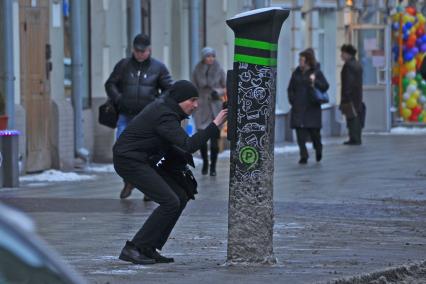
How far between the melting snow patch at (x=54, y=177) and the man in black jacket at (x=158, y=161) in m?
8.07

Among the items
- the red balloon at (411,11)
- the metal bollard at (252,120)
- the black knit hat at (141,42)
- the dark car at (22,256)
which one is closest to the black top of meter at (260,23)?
the metal bollard at (252,120)

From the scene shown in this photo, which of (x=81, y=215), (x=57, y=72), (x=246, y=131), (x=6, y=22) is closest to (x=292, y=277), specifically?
(x=246, y=131)

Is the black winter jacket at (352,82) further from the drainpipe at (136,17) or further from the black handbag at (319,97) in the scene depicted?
the drainpipe at (136,17)

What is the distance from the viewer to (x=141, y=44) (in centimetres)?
1409

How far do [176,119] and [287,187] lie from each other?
7666 millimetres

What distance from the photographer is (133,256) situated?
30.7 feet

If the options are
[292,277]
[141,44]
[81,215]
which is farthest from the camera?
[141,44]

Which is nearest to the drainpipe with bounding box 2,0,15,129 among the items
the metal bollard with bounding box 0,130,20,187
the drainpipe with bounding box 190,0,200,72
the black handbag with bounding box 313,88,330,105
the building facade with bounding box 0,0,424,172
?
the building facade with bounding box 0,0,424,172

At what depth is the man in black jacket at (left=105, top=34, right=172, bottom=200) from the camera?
14.2 m

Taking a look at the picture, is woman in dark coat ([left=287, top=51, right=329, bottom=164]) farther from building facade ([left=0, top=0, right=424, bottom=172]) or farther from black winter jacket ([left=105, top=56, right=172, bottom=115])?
black winter jacket ([left=105, top=56, right=172, bottom=115])

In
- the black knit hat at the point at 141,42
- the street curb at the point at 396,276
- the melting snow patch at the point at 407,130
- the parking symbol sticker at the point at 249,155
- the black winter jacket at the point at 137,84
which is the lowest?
the melting snow patch at the point at 407,130

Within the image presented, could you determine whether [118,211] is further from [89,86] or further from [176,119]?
[89,86]

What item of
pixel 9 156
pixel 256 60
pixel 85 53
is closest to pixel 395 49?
pixel 85 53

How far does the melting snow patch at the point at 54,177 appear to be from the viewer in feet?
57.5
